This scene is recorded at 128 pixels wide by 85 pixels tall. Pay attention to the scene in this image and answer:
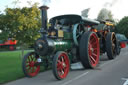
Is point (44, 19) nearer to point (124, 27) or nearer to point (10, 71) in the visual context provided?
point (10, 71)

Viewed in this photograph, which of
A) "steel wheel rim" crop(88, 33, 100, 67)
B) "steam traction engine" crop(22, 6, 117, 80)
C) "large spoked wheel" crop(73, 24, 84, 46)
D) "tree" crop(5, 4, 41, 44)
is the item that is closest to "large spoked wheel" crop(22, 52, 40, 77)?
"steam traction engine" crop(22, 6, 117, 80)

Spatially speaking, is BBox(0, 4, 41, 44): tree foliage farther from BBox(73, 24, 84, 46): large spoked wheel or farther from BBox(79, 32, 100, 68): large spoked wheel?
BBox(79, 32, 100, 68): large spoked wheel

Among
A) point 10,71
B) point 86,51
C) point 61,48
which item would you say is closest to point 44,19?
point 61,48

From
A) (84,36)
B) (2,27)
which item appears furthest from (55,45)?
(2,27)

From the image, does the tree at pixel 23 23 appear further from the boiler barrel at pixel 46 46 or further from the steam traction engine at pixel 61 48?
the boiler barrel at pixel 46 46

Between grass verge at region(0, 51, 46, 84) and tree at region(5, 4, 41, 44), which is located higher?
tree at region(5, 4, 41, 44)

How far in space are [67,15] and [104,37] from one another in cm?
298

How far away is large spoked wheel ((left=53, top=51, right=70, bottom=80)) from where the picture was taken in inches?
178

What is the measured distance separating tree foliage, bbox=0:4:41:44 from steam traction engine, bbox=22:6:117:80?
9.35 ft

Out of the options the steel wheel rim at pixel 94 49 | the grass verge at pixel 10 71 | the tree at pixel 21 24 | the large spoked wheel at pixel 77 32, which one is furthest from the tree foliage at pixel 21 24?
the steel wheel rim at pixel 94 49

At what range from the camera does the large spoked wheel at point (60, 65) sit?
453cm

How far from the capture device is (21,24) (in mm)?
9047

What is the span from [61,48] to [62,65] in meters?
0.87

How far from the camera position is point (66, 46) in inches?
233
